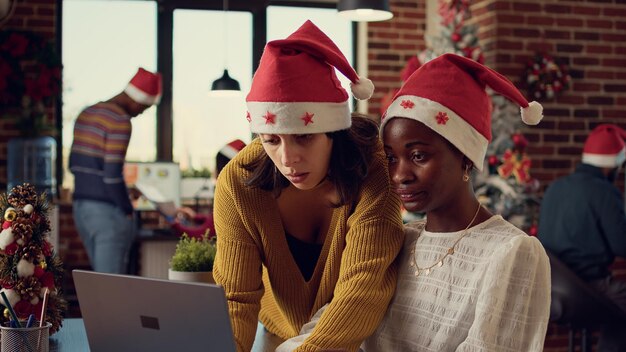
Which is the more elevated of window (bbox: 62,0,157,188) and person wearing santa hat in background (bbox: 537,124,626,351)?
window (bbox: 62,0,157,188)

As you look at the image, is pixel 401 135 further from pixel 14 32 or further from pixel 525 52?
pixel 14 32

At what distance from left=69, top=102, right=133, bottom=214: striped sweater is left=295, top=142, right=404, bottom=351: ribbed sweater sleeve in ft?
10.3

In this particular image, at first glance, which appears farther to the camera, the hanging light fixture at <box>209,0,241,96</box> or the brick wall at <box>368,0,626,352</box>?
the hanging light fixture at <box>209,0,241,96</box>

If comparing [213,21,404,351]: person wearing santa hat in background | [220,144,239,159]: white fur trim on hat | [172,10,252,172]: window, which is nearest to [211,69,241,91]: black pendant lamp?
[172,10,252,172]: window

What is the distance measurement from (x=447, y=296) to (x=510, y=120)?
9.69ft

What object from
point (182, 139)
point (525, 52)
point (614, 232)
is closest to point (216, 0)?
point (182, 139)

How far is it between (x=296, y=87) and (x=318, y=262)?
1.31ft

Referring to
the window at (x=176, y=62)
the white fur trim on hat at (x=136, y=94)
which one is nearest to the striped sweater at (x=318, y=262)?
the white fur trim on hat at (x=136, y=94)

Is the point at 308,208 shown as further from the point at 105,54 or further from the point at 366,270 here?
the point at 105,54

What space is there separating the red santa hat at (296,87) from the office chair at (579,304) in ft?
7.90

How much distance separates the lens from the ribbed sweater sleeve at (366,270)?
155 cm

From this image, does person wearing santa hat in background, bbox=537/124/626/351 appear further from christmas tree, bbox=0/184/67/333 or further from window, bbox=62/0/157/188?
window, bbox=62/0/157/188

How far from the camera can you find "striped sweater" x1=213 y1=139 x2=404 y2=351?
1.57 m

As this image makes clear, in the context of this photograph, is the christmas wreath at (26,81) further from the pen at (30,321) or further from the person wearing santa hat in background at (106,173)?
the pen at (30,321)
